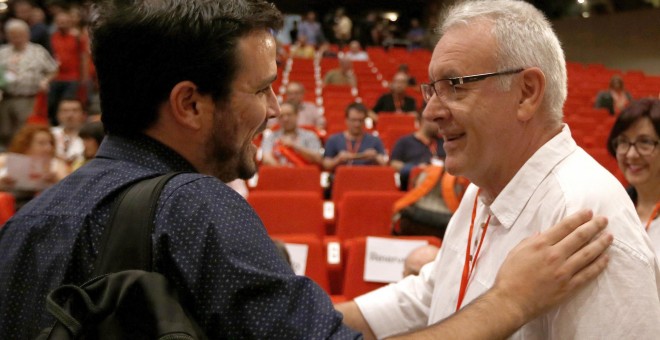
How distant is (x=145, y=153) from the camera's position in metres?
0.99

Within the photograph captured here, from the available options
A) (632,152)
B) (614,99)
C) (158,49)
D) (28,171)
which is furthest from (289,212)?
(614,99)

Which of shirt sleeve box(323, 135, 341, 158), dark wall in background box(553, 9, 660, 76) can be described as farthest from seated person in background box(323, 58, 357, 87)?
dark wall in background box(553, 9, 660, 76)

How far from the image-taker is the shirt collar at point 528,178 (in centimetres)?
118

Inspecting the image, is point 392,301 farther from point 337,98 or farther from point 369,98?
point 369,98

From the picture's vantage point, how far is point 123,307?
32.2 inches

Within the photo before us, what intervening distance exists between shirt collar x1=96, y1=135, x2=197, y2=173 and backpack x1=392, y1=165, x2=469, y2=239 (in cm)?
255

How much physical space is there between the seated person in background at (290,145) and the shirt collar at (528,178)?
4.54 m

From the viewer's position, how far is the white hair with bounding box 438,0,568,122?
1.19m

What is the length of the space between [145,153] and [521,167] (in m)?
0.67

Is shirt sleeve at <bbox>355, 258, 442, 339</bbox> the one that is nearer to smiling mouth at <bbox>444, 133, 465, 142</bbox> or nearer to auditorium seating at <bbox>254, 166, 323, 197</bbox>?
smiling mouth at <bbox>444, 133, 465, 142</bbox>

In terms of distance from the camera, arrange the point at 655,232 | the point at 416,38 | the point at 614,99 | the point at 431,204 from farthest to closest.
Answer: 1. the point at 416,38
2. the point at 614,99
3. the point at 431,204
4. the point at 655,232

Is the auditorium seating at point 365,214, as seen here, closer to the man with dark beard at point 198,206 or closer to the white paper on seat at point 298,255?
the white paper on seat at point 298,255

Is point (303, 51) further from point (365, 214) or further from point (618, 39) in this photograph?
point (365, 214)

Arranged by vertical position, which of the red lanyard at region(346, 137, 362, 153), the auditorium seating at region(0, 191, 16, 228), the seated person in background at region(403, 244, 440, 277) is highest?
the seated person in background at region(403, 244, 440, 277)
